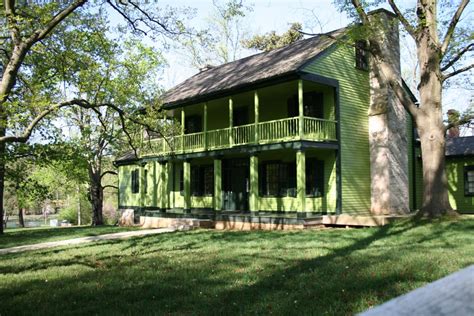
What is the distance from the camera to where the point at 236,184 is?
76.1 feet

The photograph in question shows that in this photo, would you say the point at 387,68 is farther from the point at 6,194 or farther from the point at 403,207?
the point at 6,194

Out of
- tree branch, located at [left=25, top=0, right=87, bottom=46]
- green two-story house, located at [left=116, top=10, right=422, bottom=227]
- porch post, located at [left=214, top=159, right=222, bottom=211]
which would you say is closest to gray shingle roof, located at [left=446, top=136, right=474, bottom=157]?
green two-story house, located at [left=116, top=10, right=422, bottom=227]

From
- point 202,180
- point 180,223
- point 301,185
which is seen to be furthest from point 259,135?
point 202,180

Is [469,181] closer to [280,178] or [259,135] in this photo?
[280,178]

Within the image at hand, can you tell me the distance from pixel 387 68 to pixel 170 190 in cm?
1458

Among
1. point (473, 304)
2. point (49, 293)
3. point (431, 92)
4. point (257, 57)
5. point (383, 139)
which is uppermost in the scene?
point (257, 57)

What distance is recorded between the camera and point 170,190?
27047mm

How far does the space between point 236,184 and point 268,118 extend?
3757mm

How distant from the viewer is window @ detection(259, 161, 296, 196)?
20.4m

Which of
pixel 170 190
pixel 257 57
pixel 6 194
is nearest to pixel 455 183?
pixel 257 57

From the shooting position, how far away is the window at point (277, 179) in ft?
67.0

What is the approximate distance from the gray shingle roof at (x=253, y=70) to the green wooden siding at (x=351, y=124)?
2.70ft

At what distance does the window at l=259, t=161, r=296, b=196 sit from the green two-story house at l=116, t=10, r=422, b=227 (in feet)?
0.15

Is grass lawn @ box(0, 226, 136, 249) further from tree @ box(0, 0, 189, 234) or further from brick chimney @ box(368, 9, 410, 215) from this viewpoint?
brick chimney @ box(368, 9, 410, 215)
